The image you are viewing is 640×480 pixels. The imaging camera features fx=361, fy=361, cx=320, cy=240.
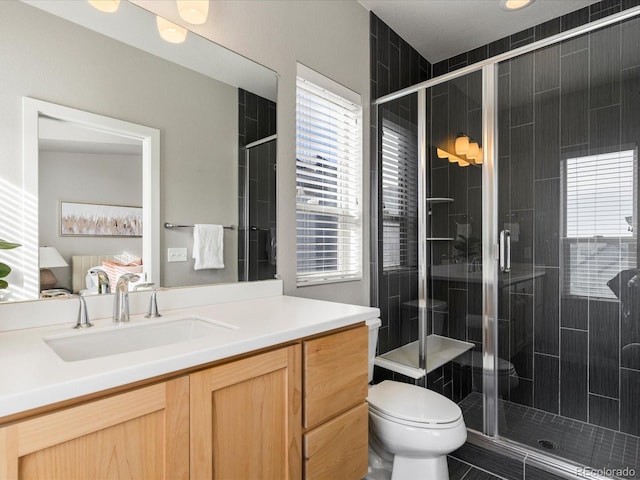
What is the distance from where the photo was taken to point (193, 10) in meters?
1.41

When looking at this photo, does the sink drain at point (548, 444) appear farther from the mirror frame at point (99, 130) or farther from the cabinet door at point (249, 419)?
the mirror frame at point (99, 130)

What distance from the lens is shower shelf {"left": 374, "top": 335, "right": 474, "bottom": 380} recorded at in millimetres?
2165

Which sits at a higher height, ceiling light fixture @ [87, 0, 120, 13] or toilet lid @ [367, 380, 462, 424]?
ceiling light fixture @ [87, 0, 120, 13]

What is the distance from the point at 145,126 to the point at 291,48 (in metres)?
0.91

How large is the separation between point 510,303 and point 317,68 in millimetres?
1661

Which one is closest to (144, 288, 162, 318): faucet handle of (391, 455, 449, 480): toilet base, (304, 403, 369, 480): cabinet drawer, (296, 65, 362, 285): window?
(304, 403, 369, 480): cabinet drawer

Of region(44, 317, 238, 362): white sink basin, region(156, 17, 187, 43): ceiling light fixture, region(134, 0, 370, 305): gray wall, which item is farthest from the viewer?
region(134, 0, 370, 305): gray wall

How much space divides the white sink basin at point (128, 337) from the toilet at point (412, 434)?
26.1 inches

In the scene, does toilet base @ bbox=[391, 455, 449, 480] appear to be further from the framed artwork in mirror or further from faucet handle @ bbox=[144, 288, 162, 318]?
the framed artwork in mirror

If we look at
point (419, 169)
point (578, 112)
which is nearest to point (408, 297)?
point (419, 169)

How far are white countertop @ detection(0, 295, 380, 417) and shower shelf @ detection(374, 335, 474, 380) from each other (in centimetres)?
105

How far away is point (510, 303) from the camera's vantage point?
77.4 inches

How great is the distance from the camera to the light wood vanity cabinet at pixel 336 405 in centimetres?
112

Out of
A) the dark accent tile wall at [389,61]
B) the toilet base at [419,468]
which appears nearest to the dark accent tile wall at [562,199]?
the toilet base at [419,468]
